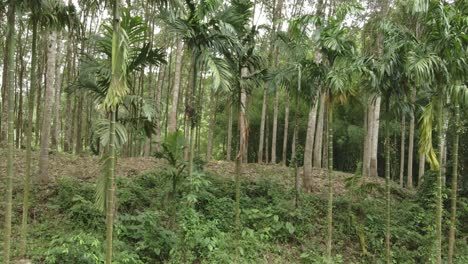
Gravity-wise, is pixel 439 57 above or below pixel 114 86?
above

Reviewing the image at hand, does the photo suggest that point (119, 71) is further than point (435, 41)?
No

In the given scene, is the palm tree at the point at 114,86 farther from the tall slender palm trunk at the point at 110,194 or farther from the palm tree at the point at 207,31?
the palm tree at the point at 207,31

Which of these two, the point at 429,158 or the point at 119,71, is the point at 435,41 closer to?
the point at 429,158

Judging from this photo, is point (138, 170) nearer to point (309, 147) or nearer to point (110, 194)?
point (309, 147)

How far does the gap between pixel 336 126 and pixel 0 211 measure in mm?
11897

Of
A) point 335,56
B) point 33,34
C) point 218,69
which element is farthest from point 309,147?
point 33,34

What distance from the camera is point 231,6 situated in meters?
5.64

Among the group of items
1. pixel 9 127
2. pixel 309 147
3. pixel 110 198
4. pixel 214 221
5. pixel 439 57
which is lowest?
pixel 214 221

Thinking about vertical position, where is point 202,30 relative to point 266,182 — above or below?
above

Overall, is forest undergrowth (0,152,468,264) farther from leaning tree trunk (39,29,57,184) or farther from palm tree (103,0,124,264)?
palm tree (103,0,124,264)

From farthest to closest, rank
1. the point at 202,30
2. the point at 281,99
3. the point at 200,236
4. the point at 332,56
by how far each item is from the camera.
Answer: the point at 281,99
the point at 200,236
the point at 332,56
the point at 202,30

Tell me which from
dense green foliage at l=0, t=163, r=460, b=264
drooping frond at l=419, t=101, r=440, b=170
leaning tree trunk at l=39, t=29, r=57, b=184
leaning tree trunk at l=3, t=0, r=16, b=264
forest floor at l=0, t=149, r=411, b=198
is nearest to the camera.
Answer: leaning tree trunk at l=3, t=0, r=16, b=264

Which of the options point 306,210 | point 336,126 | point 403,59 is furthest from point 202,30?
point 336,126

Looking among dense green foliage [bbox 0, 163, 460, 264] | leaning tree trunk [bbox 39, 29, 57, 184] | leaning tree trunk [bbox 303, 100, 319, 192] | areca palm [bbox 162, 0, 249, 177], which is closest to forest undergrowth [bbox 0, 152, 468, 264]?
dense green foliage [bbox 0, 163, 460, 264]
